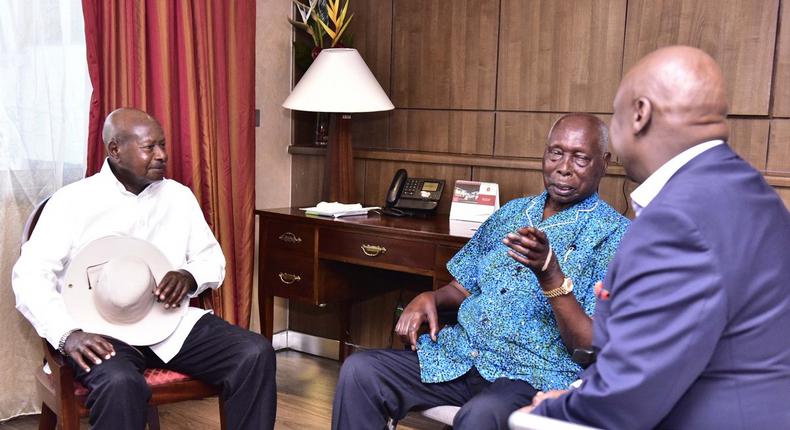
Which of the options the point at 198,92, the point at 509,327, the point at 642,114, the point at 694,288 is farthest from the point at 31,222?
the point at 694,288

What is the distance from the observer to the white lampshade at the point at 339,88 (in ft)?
10.1

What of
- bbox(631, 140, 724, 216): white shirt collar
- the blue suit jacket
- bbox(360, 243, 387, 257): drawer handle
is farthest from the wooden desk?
the blue suit jacket

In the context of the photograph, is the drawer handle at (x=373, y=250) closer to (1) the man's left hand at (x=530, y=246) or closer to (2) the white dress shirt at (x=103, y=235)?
(2) the white dress shirt at (x=103, y=235)

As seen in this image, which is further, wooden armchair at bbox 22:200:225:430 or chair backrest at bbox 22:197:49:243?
chair backrest at bbox 22:197:49:243

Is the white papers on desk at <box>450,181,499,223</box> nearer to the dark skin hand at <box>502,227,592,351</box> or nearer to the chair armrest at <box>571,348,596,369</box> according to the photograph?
the dark skin hand at <box>502,227,592,351</box>

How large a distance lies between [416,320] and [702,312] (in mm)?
1116

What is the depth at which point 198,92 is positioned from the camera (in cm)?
301

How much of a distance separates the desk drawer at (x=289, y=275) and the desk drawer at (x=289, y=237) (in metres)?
0.04

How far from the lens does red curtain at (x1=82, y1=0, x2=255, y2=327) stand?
8.77 feet

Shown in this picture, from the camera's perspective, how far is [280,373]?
349cm

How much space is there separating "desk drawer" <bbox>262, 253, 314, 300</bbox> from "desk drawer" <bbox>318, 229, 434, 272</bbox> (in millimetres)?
129

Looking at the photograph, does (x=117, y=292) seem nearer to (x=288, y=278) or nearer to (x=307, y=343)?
(x=288, y=278)

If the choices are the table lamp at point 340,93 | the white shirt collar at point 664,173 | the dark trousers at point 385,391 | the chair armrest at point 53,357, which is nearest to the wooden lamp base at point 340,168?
the table lamp at point 340,93

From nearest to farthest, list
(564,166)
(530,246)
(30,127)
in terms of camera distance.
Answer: (530,246)
(564,166)
(30,127)
